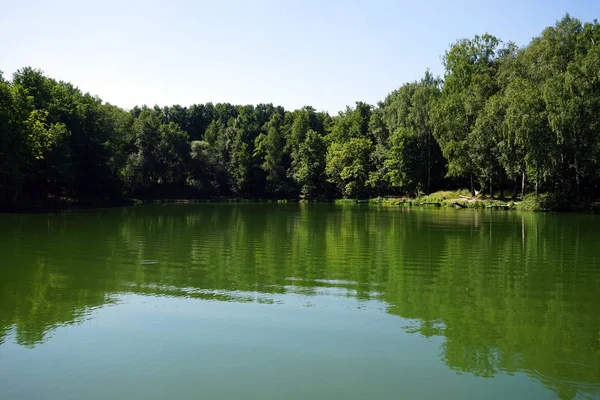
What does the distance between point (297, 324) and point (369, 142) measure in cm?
8045

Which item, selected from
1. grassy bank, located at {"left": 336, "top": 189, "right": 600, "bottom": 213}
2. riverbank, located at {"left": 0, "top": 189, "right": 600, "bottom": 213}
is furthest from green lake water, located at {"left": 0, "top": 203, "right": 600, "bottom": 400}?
grassy bank, located at {"left": 336, "top": 189, "right": 600, "bottom": 213}

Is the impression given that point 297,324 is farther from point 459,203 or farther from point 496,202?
point 459,203

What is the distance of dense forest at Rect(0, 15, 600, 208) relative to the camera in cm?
4656

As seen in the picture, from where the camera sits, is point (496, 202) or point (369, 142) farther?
point (369, 142)

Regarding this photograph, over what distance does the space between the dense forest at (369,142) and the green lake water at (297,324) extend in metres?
33.4

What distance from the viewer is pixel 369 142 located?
87.6 metres

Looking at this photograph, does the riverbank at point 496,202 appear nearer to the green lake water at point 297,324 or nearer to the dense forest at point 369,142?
the dense forest at point 369,142

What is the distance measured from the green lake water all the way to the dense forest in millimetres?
33376

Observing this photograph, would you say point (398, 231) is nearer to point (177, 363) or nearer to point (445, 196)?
point (177, 363)

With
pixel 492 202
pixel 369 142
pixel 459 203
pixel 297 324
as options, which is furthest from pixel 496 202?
pixel 297 324

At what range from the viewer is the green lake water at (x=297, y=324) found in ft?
21.2

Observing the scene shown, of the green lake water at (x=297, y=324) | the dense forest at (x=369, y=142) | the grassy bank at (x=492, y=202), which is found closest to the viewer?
the green lake water at (x=297, y=324)

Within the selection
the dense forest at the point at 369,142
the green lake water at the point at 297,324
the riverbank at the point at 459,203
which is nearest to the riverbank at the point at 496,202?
the riverbank at the point at 459,203

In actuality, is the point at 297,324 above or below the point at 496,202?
below
